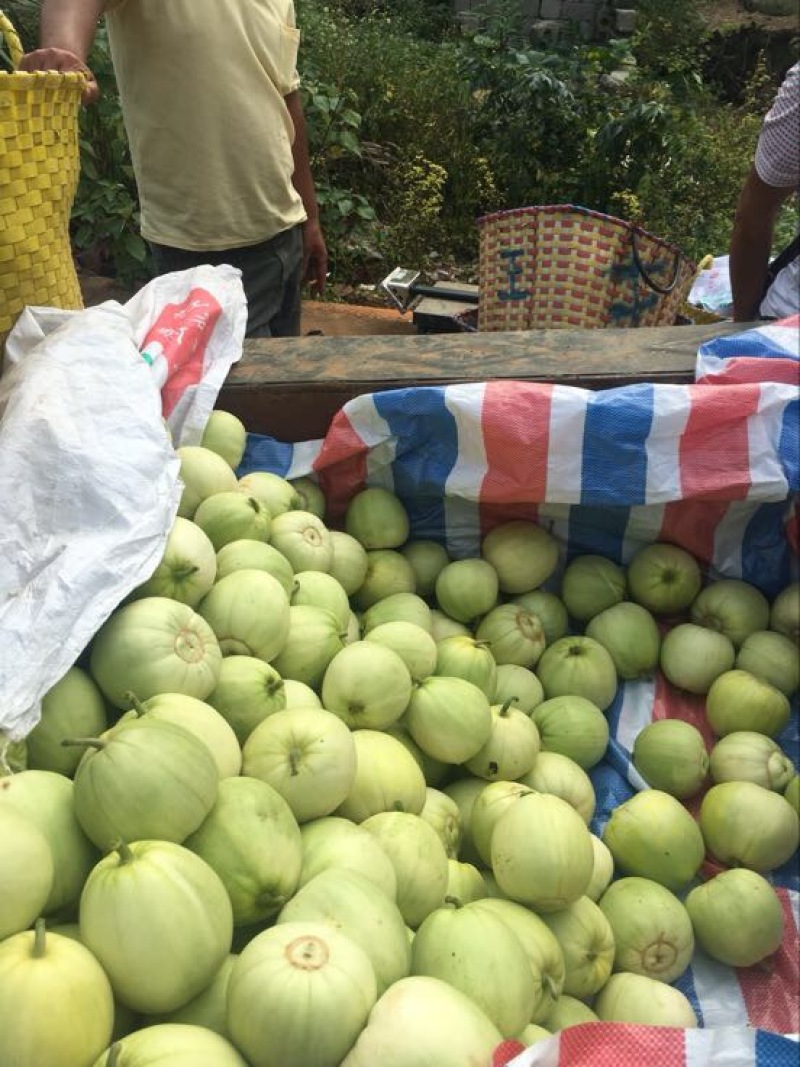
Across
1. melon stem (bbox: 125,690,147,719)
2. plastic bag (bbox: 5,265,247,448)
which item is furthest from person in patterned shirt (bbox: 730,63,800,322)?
melon stem (bbox: 125,690,147,719)

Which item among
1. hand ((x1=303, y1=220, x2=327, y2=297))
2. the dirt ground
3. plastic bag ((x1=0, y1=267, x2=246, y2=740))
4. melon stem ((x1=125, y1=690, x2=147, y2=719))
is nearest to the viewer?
melon stem ((x1=125, y1=690, x2=147, y2=719))

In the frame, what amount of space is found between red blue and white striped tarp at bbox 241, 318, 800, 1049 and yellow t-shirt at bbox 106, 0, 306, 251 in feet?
3.02

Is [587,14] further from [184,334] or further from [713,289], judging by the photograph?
[184,334]

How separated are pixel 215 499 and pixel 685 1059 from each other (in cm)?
140

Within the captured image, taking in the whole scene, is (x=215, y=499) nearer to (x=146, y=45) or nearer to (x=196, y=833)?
(x=196, y=833)

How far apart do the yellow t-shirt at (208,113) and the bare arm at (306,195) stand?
17cm

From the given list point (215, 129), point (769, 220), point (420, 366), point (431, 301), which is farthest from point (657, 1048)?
point (431, 301)

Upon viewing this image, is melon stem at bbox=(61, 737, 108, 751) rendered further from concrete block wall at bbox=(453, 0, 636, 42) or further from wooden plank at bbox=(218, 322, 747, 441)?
concrete block wall at bbox=(453, 0, 636, 42)

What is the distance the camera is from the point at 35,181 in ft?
6.34

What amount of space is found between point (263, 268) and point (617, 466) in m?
1.56

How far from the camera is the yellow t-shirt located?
8.58 feet

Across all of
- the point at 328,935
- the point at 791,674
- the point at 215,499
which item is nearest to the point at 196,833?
the point at 328,935

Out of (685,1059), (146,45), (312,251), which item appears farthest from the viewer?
(312,251)

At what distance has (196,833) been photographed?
127 cm
